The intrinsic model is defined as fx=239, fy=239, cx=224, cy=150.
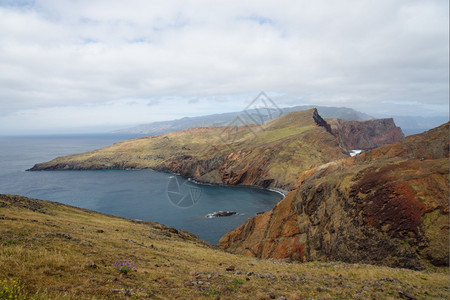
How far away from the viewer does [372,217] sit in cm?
2561

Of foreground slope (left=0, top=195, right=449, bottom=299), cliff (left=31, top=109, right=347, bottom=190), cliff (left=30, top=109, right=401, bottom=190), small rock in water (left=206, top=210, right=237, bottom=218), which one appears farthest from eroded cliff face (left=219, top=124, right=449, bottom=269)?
cliff (left=31, top=109, right=347, bottom=190)

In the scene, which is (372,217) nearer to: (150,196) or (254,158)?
(150,196)

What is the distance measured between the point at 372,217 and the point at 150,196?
85.9 m

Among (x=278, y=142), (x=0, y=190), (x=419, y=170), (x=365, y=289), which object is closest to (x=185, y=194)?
(x=278, y=142)

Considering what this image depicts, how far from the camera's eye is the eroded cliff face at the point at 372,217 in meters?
21.7

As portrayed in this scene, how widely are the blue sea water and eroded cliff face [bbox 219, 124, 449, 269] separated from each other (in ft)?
87.4

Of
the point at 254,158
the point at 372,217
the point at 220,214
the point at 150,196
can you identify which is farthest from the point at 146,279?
the point at 254,158

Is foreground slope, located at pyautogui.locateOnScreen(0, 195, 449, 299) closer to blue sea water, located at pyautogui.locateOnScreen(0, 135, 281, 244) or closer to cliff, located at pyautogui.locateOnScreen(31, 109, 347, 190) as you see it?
blue sea water, located at pyautogui.locateOnScreen(0, 135, 281, 244)

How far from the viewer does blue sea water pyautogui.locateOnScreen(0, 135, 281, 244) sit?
71.2 m

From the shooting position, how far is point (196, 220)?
2771 inches

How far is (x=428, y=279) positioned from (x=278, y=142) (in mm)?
113420

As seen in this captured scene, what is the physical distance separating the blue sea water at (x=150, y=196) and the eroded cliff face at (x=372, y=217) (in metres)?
26.6

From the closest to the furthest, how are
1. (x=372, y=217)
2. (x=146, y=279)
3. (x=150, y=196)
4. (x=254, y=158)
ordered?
(x=146, y=279)
(x=372, y=217)
(x=150, y=196)
(x=254, y=158)

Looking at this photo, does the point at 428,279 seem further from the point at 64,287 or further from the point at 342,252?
the point at 64,287
